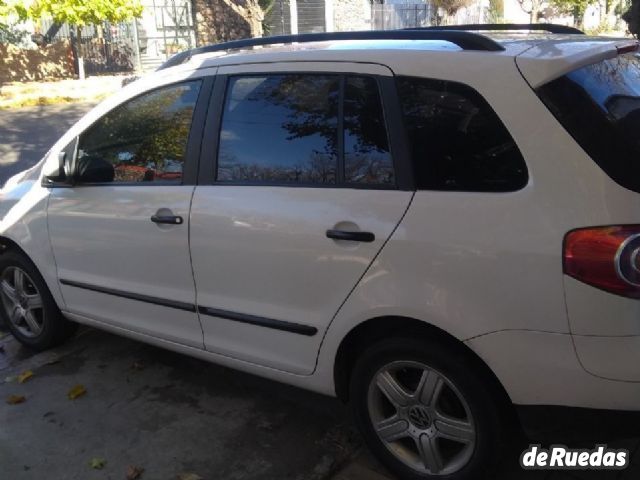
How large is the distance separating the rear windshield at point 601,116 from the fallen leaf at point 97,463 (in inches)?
92.6

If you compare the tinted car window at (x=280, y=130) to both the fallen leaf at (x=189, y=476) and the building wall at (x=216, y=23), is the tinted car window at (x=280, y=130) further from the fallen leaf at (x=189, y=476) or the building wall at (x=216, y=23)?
the building wall at (x=216, y=23)

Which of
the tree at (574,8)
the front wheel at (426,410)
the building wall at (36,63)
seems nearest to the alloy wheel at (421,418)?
the front wheel at (426,410)

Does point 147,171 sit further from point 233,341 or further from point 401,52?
point 401,52

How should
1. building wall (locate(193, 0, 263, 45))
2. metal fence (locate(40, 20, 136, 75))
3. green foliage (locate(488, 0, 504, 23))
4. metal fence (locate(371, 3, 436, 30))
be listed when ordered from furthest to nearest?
1. green foliage (locate(488, 0, 504, 23))
2. metal fence (locate(371, 3, 436, 30))
3. metal fence (locate(40, 20, 136, 75))
4. building wall (locate(193, 0, 263, 45))

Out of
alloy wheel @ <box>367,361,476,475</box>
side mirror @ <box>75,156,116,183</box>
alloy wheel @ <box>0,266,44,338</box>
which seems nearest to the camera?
alloy wheel @ <box>367,361,476,475</box>

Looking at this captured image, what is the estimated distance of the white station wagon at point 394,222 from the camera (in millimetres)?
2072

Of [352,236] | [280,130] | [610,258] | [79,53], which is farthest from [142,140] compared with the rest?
[79,53]

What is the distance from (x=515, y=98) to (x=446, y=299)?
710mm

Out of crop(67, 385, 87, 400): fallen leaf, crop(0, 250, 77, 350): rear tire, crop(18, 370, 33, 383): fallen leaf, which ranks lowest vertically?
crop(18, 370, 33, 383): fallen leaf

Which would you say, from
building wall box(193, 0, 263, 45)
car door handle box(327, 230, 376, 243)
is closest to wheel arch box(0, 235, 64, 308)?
car door handle box(327, 230, 376, 243)

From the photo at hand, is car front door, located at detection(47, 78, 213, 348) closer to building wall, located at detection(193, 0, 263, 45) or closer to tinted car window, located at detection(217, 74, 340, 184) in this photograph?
tinted car window, located at detection(217, 74, 340, 184)

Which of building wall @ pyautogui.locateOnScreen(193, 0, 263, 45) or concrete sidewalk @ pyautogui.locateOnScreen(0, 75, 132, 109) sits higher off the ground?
building wall @ pyautogui.locateOnScreen(193, 0, 263, 45)

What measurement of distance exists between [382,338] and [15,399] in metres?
2.16

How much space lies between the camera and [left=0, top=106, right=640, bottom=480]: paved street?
9.10 feet
